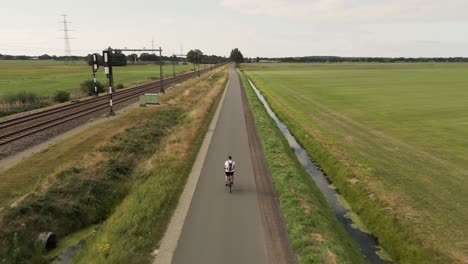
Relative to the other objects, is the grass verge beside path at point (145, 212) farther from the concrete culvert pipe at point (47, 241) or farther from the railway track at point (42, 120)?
the railway track at point (42, 120)

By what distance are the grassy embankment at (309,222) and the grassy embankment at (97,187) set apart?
5076 mm

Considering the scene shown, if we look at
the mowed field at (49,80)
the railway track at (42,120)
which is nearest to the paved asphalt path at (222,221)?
the railway track at (42,120)

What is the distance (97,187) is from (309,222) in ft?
34.2

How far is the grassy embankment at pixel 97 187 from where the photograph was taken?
12.1 meters

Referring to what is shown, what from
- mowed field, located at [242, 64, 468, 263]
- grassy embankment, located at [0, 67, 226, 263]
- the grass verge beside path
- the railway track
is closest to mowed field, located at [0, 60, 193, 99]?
the railway track

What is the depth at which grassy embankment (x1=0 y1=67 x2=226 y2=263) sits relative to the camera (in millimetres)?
12141

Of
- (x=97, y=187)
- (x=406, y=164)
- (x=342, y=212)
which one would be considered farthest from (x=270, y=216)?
(x=406, y=164)

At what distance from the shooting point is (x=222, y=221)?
1314 cm

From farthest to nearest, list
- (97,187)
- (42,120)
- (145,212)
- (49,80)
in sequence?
(49,80) < (42,120) < (97,187) < (145,212)

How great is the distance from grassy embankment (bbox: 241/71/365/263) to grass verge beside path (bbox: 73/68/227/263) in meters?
5.02

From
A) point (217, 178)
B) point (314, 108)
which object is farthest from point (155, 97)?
point (217, 178)

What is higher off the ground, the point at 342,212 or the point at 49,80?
the point at 49,80

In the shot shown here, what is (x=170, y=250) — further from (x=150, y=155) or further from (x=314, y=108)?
(x=314, y=108)

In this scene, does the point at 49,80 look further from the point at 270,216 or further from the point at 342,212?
the point at 342,212
